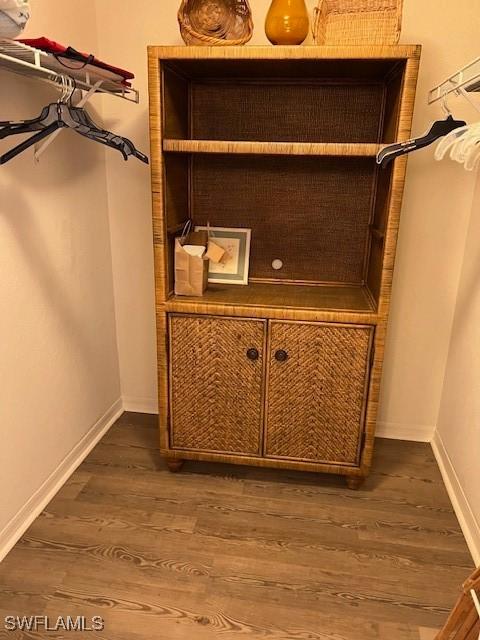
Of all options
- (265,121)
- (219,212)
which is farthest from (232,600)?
(265,121)

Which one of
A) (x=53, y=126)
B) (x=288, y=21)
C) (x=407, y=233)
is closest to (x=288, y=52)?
(x=288, y=21)

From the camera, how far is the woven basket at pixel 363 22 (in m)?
1.65

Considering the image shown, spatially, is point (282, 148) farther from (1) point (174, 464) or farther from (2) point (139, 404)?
(2) point (139, 404)

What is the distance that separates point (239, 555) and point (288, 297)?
987 mm

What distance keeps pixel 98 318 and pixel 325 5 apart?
1587 millimetres

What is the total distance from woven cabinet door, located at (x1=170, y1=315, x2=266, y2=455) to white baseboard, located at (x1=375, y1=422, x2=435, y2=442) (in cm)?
78

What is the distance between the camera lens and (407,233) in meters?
2.24

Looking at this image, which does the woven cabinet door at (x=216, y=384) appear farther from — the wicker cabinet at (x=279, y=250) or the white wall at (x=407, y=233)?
the white wall at (x=407, y=233)

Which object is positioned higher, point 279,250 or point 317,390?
point 279,250

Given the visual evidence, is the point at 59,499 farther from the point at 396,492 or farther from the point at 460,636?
the point at 460,636

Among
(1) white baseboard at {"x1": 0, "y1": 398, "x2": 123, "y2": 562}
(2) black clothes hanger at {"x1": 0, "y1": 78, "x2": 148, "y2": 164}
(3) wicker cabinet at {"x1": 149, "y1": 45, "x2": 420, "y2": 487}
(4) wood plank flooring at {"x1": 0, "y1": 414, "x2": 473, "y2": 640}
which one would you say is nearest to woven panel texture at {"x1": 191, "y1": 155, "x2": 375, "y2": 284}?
(3) wicker cabinet at {"x1": 149, "y1": 45, "x2": 420, "y2": 487}

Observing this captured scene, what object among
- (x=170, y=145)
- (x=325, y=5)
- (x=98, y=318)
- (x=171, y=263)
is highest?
(x=325, y=5)

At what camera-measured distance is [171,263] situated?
204cm

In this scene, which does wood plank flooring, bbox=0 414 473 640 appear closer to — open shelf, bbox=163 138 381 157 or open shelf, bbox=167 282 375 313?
open shelf, bbox=167 282 375 313
